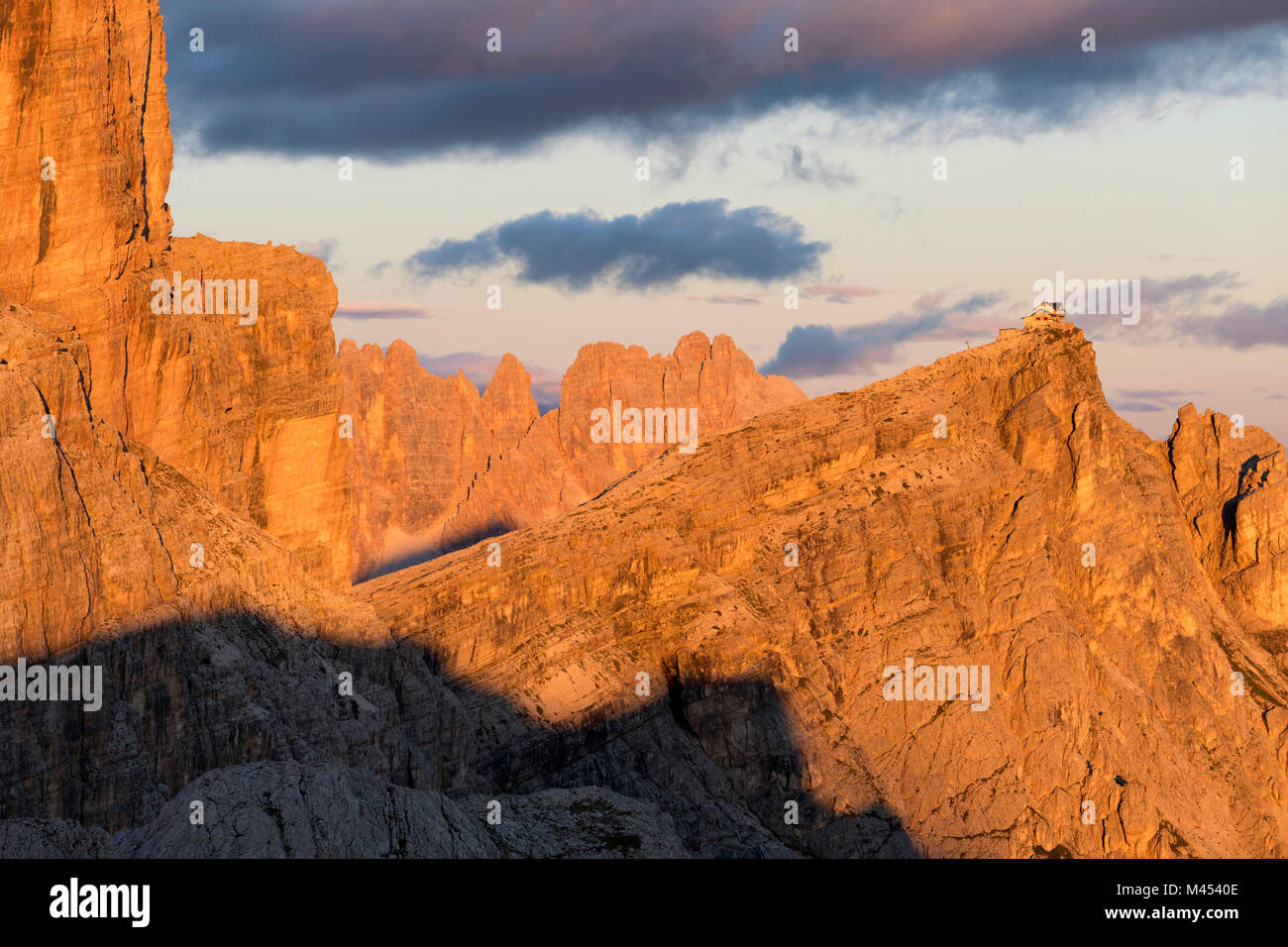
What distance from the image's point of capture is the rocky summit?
8612cm

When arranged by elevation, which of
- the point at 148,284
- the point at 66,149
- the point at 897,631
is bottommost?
the point at 897,631

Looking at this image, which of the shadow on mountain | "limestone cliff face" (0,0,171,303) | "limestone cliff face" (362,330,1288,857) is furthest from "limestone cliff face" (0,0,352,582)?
"limestone cliff face" (362,330,1288,857)

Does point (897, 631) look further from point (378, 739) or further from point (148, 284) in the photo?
point (148, 284)

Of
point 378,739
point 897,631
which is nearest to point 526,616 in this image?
point 378,739

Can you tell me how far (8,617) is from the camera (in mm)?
81000

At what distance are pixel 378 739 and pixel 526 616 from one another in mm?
36840

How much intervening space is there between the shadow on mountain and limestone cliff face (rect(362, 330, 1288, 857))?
0.52 metres

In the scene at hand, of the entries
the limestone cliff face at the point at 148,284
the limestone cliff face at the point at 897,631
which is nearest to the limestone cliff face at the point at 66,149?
the limestone cliff face at the point at 148,284

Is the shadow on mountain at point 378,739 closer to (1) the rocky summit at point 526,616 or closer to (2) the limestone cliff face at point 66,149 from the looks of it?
(1) the rocky summit at point 526,616

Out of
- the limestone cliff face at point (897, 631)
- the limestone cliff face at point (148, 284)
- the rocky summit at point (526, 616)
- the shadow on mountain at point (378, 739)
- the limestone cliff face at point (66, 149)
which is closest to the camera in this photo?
the shadow on mountain at point (378, 739)

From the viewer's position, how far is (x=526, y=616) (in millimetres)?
146750

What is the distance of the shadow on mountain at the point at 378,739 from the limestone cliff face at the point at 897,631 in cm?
52

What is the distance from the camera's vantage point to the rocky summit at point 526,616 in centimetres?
8612
